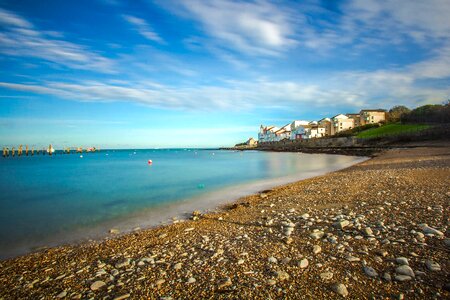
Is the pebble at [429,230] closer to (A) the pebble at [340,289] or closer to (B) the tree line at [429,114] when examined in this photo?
(A) the pebble at [340,289]

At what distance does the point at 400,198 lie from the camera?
30.6 ft

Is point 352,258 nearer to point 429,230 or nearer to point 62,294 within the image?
point 429,230

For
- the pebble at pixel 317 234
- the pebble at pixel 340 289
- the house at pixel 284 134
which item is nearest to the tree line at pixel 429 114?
the pebble at pixel 317 234

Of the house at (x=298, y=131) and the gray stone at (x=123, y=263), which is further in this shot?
the house at (x=298, y=131)

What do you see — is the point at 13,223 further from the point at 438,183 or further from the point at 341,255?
the point at 438,183

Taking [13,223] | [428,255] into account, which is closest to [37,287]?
[428,255]

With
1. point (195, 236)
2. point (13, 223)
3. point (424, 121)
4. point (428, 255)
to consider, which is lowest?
point (13, 223)

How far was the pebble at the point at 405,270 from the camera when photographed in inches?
156

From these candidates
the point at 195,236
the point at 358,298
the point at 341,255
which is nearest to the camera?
the point at 358,298

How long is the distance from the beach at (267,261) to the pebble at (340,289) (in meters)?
0.02

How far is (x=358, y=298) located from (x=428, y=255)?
7.16 ft

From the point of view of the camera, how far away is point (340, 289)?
370 centimetres

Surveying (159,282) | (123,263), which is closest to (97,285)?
(123,263)

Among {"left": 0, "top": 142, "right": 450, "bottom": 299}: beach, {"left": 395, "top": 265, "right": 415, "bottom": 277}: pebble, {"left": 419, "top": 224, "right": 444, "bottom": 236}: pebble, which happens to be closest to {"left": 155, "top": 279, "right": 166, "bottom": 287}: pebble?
{"left": 0, "top": 142, "right": 450, "bottom": 299}: beach
